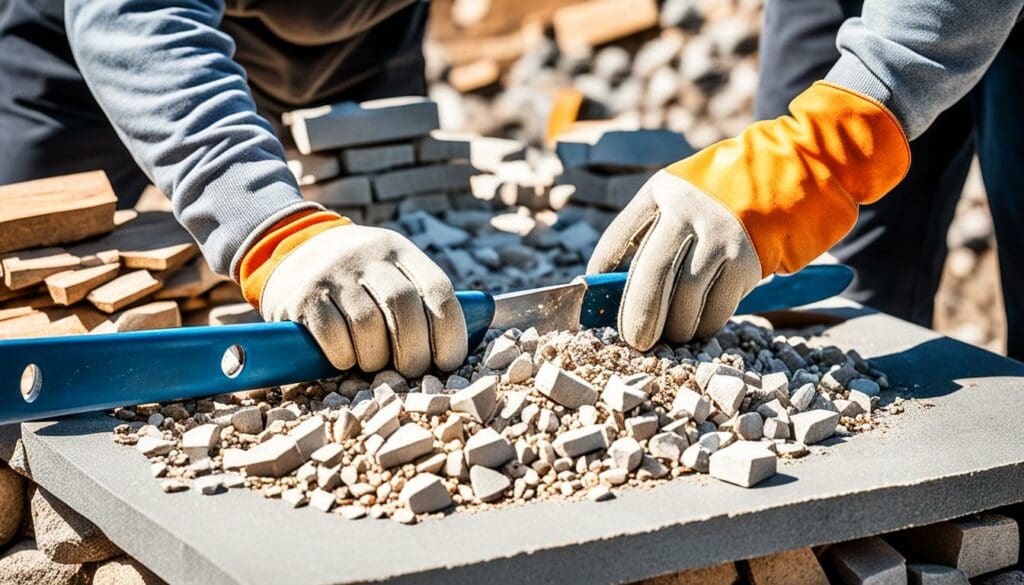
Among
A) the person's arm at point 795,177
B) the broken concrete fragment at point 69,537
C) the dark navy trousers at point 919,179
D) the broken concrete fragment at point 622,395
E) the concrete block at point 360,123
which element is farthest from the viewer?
the concrete block at point 360,123

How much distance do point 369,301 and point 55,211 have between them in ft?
2.92

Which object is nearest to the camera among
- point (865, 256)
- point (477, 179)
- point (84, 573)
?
point (84, 573)

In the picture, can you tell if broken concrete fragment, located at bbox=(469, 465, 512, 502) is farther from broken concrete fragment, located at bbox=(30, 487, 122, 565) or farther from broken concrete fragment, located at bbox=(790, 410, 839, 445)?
broken concrete fragment, located at bbox=(30, 487, 122, 565)

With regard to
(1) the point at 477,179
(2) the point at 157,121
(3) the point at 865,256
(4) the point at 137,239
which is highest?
(2) the point at 157,121

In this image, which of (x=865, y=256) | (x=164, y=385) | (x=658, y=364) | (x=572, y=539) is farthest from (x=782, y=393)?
(x=865, y=256)

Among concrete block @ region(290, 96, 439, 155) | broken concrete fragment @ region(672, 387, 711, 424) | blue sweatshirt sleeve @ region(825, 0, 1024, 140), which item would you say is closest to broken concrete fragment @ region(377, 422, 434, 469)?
broken concrete fragment @ region(672, 387, 711, 424)

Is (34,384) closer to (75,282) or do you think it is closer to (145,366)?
(145,366)

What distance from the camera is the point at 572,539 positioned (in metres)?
1.28

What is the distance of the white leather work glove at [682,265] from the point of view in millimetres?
1693

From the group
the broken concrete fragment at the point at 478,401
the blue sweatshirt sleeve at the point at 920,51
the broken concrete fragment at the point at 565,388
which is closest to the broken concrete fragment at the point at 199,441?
the broken concrete fragment at the point at 478,401

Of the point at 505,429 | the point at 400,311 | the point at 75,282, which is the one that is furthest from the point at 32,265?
the point at 505,429

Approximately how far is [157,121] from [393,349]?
0.62m

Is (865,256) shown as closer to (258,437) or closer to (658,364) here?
(658,364)

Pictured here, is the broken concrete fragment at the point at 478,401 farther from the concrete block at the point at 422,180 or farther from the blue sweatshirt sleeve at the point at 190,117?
the concrete block at the point at 422,180
